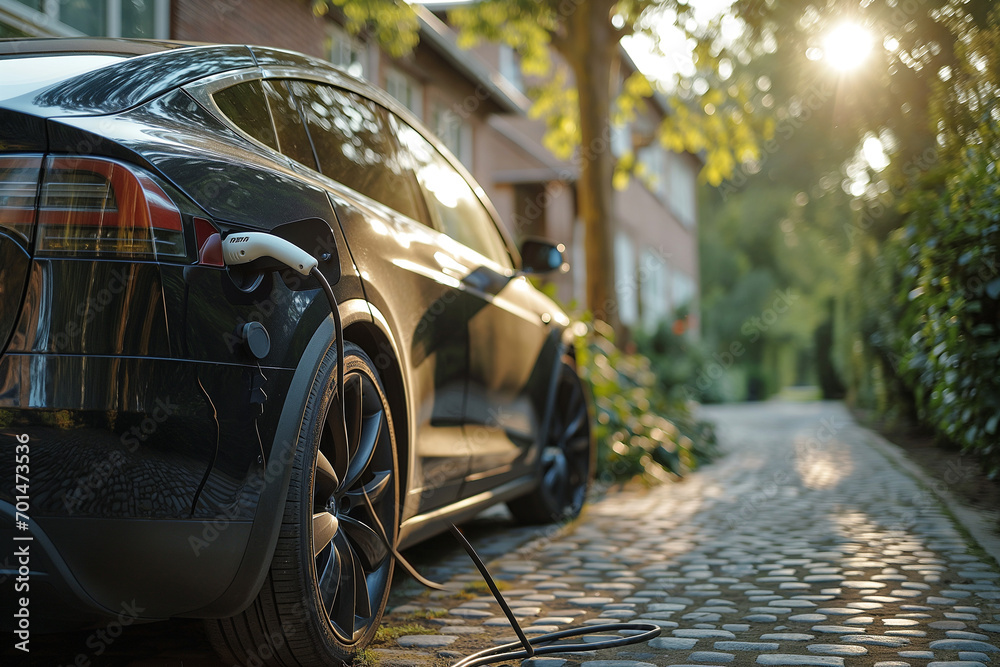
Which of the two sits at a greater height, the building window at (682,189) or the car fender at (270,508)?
the building window at (682,189)

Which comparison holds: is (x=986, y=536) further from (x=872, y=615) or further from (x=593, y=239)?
(x=593, y=239)

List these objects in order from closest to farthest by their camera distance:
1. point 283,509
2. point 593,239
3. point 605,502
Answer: point 283,509 → point 605,502 → point 593,239

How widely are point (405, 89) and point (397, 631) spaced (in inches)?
432

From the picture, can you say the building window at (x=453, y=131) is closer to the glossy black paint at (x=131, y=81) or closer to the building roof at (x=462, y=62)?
the building roof at (x=462, y=62)

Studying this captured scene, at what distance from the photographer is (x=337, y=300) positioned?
8.98 ft

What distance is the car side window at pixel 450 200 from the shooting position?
13.4 ft

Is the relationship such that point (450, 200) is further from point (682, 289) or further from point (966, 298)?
point (682, 289)

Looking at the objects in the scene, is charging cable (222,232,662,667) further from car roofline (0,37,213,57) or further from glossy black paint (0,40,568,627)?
car roofline (0,37,213,57)

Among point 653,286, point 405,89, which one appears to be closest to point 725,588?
point 405,89

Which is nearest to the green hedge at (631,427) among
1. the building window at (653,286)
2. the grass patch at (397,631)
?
the grass patch at (397,631)

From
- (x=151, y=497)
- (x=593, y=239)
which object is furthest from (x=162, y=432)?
(x=593, y=239)

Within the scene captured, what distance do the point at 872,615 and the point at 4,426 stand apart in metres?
2.87

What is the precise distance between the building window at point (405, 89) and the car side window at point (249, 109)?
10099 millimetres

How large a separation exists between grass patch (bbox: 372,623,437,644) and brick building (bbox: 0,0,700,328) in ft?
17.8
